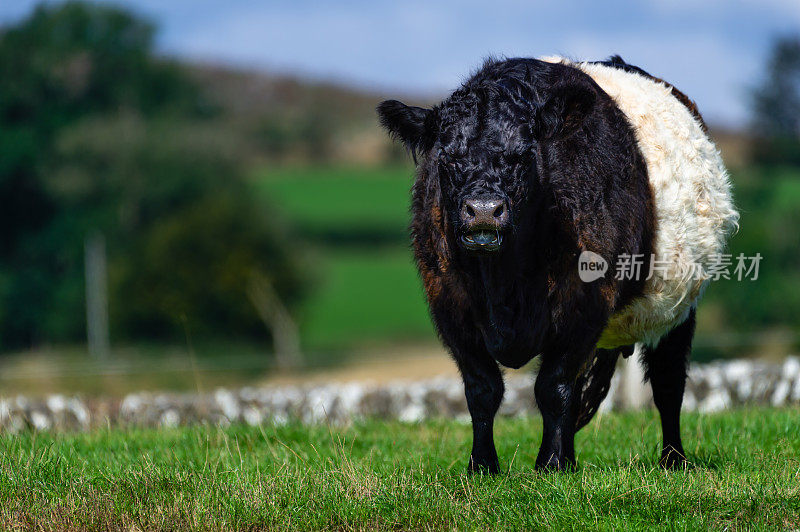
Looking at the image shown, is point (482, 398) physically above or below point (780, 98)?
below

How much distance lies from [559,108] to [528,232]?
2.54 feet

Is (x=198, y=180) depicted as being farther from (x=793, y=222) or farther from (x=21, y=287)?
(x=793, y=222)

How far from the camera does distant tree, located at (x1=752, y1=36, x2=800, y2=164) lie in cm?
6275

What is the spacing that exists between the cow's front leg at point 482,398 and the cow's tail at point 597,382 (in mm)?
1470

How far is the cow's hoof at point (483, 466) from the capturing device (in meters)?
5.99

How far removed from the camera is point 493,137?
569cm

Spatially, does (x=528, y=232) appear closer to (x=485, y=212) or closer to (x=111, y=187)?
(x=485, y=212)

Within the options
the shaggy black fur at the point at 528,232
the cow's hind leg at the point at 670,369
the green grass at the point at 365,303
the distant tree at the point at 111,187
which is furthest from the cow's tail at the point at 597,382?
the green grass at the point at 365,303

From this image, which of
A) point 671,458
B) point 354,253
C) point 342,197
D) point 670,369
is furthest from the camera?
point 342,197

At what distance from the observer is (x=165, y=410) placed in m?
12.9

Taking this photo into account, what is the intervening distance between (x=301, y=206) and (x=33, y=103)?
2365 centimetres

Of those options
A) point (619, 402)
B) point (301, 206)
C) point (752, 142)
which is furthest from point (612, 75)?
point (301, 206)

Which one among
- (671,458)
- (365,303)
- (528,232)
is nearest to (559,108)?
(528,232)

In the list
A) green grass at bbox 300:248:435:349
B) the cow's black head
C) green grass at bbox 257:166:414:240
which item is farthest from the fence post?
the cow's black head
